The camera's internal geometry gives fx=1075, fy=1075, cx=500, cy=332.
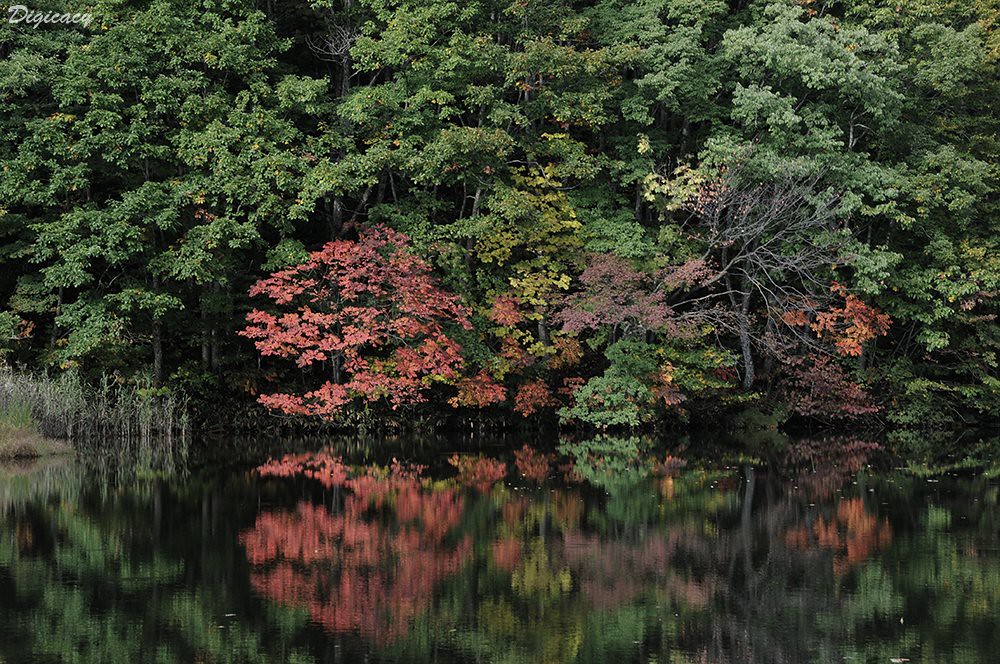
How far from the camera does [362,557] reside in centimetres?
903

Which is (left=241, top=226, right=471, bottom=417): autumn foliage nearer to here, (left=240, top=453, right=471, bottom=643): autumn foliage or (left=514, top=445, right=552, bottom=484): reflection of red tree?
(left=514, top=445, right=552, bottom=484): reflection of red tree

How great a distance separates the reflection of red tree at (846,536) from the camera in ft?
30.0

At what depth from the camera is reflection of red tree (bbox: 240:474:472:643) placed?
7.28m

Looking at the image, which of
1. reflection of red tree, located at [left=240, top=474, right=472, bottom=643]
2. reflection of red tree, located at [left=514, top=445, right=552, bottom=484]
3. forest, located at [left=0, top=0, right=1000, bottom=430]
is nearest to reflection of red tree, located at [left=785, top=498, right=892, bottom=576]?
reflection of red tree, located at [left=240, top=474, right=472, bottom=643]

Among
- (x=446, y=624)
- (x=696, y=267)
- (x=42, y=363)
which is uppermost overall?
(x=696, y=267)

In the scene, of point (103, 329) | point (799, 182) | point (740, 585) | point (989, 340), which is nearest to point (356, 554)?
point (740, 585)

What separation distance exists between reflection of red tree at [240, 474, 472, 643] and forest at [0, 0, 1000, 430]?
8.14 meters

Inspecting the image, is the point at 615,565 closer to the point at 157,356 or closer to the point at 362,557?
the point at 362,557

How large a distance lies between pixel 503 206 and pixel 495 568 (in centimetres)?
1219

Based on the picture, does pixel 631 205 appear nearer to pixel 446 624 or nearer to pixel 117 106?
pixel 117 106

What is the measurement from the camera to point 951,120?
23.0m

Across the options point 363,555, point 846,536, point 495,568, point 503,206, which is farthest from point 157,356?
point 846,536

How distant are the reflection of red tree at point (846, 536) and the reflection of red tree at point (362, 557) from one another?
10.2ft

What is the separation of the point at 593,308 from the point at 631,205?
13.6 ft
